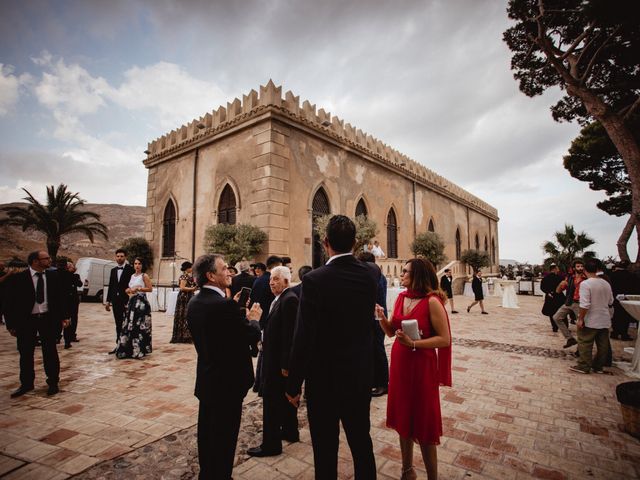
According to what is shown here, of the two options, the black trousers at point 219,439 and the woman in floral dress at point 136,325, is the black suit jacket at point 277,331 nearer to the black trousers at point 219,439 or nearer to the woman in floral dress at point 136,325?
the black trousers at point 219,439

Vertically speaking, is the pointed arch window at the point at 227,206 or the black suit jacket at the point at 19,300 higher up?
the pointed arch window at the point at 227,206

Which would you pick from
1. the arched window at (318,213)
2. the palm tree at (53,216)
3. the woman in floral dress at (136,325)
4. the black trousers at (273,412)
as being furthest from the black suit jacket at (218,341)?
the palm tree at (53,216)

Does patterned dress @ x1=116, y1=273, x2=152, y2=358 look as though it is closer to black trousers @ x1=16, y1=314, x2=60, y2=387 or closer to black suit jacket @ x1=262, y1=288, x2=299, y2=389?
black trousers @ x1=16, y1=314, x2=60, y2=387

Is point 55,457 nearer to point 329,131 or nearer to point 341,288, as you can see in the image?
point 341,288

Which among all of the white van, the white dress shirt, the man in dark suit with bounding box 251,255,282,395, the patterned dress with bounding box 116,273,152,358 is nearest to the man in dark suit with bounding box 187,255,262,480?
the man in dark suit with bounding box 251,255,282,395

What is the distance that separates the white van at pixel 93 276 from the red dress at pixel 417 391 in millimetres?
17735

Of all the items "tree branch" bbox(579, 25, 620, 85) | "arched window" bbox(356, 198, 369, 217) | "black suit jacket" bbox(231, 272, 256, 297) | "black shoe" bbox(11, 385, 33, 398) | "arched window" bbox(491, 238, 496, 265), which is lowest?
"black shoe" bbox(11, 385, 33, 398)

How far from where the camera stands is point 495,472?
8.22 ft

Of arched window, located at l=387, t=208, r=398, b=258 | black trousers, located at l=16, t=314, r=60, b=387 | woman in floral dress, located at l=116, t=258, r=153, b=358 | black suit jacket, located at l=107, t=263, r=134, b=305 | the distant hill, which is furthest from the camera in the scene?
the distant hill

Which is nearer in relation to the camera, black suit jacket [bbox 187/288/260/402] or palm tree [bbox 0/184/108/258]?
black suit jacket [bbox 187/288/260/402]

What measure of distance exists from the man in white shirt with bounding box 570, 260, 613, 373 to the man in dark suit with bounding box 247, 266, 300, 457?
4.70 metres

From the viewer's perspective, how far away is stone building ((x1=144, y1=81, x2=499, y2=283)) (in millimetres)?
11727

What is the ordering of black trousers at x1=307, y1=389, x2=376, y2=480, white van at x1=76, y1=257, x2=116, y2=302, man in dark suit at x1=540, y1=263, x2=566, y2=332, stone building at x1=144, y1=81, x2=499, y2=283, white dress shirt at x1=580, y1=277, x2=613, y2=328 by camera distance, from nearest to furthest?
1. black trousers at x1=307, y1=389, x2=376, y2=480
2. white dress shirt at x1=580, y1=277, x2=613, y2=328
3. man in dark suit at x1=540, y1=263, x2=566, y2=332
4. stone building at x1=144, y1=81, x2=499, y2=283
5. white van at x1=76, y1=257, x2=116, y2=302

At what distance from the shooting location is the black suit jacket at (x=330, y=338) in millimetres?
1885
